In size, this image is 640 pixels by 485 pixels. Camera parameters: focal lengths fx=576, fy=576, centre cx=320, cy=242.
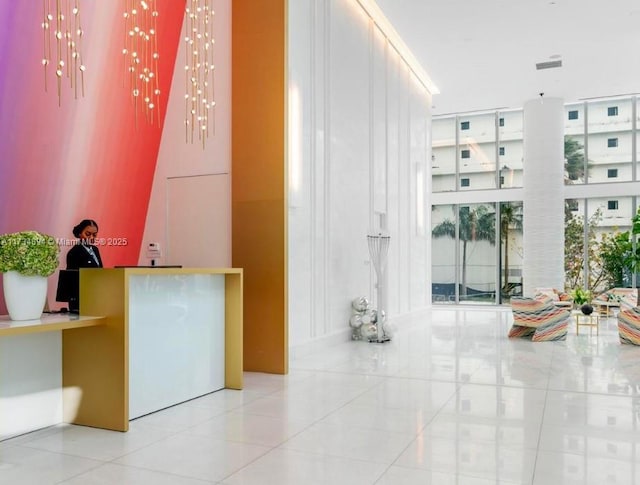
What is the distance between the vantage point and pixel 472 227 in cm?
1739

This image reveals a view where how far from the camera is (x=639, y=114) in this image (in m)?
15.9

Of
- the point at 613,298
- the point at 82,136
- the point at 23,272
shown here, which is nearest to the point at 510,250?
the point at 613,298

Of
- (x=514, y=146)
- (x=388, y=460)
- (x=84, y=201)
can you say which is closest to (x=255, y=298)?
(x=84, y=201)

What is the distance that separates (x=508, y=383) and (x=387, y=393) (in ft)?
4.60

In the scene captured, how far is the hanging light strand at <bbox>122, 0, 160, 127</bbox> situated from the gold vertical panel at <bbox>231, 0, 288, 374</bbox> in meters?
1.11

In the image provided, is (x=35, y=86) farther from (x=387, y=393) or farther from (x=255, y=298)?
(x=387, y=393)

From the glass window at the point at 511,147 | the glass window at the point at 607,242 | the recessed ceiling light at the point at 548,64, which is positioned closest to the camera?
the recessed ceiling light at the point at 548,64

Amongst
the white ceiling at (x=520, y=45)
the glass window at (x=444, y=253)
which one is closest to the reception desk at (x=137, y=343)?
the white ceiling at (x=520, y=45)

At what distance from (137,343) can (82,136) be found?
9.74 ft

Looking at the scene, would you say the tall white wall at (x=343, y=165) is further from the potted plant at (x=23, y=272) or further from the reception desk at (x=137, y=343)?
the potted plant at (x=23, y=272)

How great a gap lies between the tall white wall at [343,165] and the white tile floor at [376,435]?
1.85 metres

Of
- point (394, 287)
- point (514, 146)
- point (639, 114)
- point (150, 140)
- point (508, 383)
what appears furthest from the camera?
point (514, 146)

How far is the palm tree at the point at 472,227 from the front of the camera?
17.2 metres

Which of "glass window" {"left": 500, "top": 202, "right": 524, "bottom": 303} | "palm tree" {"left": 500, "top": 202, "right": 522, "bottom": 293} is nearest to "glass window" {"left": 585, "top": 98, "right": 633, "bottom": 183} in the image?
"palm tree" {"left": 500, "top": 202, "right": 522, "bottom": 293}
